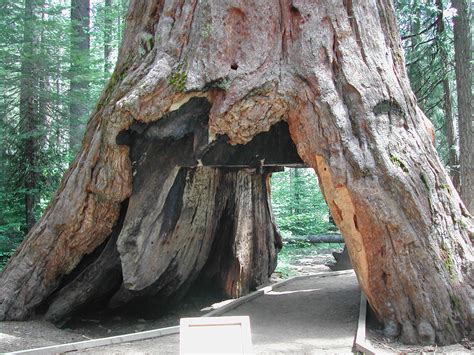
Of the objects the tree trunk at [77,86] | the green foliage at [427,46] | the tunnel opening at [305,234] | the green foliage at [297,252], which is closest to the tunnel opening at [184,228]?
the green foliage at [297,252]

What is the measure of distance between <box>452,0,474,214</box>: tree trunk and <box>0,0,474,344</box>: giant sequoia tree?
4.76 m

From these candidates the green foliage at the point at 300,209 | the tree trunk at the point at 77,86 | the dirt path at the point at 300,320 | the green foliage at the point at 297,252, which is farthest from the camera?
the green foliage at the point at 300,209

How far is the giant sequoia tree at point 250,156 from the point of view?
5555 mm

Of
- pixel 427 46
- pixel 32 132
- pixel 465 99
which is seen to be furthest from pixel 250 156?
pixel 427 46

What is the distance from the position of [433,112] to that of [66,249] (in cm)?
1141

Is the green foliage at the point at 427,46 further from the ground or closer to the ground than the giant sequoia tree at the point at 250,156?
Result: further from the ground

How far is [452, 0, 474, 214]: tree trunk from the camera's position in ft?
35.2

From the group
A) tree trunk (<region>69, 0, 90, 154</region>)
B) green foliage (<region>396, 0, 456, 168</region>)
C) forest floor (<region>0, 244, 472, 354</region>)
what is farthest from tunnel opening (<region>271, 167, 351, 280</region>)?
tree trunk (<region>69, 0, 90, 154</region>)

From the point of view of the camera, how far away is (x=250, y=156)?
7383 millimetres

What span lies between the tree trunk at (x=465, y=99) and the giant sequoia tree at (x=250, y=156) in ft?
15.6

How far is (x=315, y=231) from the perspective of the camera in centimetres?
1838

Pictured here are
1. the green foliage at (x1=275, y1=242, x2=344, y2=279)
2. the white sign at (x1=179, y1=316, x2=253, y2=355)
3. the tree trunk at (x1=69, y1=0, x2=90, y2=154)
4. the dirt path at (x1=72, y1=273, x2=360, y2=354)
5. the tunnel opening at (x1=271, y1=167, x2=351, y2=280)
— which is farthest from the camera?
the tunnel opening at (x1=271, y1=167, x2=351, y2=280)

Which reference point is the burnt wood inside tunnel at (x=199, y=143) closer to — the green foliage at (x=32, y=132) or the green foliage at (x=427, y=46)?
the green foliage at (x=32, y=132)

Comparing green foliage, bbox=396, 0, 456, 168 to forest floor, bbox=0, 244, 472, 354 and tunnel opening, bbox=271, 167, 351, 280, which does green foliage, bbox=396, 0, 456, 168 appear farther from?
forest floor, bbox=0, 244, 472, 354
